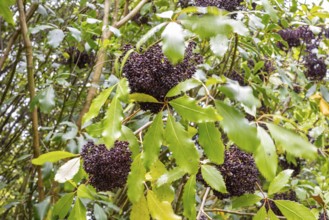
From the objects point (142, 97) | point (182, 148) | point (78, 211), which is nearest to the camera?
point (182, 148)

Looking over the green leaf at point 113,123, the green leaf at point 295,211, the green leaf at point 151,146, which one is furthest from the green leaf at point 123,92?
the green leaf at point 295,211

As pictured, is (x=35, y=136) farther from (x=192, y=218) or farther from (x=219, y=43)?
(x=219, y=43)

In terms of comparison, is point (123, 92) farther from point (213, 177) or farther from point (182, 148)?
point (213, 177)

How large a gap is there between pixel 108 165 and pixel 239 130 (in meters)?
0.53

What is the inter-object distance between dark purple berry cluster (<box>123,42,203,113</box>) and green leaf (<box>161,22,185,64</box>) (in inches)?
7.2

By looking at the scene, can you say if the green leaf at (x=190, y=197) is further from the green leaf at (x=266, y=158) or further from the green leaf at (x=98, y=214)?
the green leaf at (x=98, y=214)

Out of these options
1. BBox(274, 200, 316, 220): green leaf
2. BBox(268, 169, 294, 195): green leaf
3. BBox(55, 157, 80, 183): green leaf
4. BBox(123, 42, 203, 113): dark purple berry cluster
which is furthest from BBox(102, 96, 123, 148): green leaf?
BBox(268, 169, 294, 195): green leaf

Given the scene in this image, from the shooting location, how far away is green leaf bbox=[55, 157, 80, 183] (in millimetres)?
1423

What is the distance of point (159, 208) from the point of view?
4.76 feet

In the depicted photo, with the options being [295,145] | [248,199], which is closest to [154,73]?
[295,145]

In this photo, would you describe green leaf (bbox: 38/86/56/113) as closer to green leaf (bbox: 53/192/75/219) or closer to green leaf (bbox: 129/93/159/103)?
green leaf (bbox: 53/192/75/219)

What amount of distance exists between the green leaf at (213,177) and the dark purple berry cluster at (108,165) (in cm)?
26

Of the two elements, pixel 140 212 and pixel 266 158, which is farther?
pixel 140 212

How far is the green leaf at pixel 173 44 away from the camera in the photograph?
1.03 m
